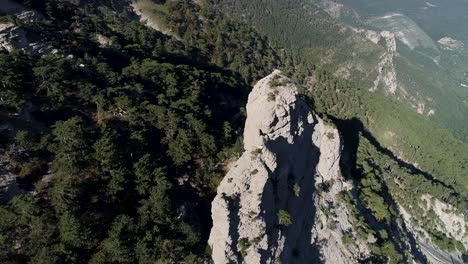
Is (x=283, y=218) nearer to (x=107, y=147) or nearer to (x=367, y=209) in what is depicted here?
(x=107, y=147)

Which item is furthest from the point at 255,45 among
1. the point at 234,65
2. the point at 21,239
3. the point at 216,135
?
the point at 21,239

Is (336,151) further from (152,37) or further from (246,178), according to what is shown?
(152,37)

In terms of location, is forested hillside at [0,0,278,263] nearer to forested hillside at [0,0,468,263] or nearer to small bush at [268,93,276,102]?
forested hillside at [0,0,468,263]

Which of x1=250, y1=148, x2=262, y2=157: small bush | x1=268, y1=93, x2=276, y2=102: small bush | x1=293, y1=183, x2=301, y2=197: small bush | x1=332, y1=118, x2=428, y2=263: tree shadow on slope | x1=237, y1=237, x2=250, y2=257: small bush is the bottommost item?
x1=332, y1=118, x2=428, y2=263: tree shadow on slope

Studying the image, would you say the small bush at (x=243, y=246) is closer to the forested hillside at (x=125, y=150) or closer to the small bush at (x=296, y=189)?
the forested hillside at (x=125, y=150)

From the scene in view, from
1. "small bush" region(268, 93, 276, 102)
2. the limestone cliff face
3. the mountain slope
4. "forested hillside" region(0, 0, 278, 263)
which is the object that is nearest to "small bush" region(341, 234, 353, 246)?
the mountain slope

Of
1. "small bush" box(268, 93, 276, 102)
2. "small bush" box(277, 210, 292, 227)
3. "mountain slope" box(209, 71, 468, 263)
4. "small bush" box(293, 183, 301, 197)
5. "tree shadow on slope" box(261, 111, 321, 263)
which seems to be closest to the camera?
"mountain slope" box(209, 71, 468, 263)

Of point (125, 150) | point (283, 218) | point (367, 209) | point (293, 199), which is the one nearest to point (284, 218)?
point (283, 218)

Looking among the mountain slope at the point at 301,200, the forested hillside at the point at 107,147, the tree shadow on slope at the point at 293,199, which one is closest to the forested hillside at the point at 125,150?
the forested hillside at the point at 107,147
